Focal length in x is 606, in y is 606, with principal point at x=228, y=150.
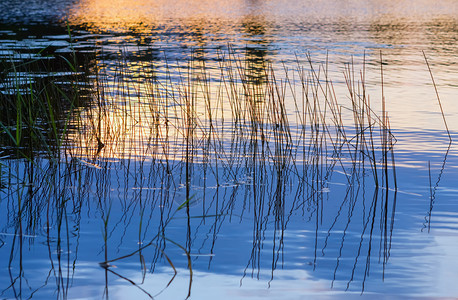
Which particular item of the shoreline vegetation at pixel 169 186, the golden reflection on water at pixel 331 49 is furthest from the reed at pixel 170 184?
the golden reflection on water at pixel 331 49

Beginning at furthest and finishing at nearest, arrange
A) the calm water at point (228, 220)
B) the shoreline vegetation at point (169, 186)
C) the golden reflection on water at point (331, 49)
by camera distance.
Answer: the golden reflection on water at point (331, 49)
the shoreline vegetation at point (169, 186)
the calm water at point (228, 220)

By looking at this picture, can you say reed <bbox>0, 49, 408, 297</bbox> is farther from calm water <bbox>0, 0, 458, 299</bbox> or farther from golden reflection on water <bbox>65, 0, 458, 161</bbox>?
golden reflection on water <bbox>65, 0, 458, 161</bbox>

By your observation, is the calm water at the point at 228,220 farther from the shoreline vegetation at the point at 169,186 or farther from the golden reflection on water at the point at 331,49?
the golden reflection on water at the point at 331,49

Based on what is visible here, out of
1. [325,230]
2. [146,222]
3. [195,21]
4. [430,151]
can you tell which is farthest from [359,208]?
[195,21]

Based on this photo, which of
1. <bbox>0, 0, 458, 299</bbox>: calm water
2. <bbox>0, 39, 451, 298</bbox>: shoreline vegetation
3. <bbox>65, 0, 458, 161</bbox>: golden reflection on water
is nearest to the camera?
<bbox>0, 0, 458, 299</bbox>: calm water

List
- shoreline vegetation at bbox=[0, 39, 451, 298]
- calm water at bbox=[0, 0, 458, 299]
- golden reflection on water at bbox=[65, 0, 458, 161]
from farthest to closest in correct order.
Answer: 1. golden reflection on water at bbox=[65, 0, 458, 161]
2. shoreline vegetation at bbox=[0, 39, 451, 298]
3. calm water at bbox=[0, 0, 458, 299]

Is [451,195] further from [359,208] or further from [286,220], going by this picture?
[286,220]

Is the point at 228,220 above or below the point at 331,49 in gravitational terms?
above

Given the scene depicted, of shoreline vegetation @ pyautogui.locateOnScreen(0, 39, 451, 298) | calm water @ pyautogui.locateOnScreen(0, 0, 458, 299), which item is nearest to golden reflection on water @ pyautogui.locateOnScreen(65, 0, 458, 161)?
calm water @ pyautogui.locateOnScreen(0, 0, 458, 299)

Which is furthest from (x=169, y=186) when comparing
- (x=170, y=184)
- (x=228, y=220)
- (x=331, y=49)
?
(x=331, y=49)

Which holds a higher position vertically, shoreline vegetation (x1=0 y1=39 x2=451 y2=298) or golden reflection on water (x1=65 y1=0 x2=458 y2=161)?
shoreline vegetation (x1=0 y1=39 x2=451 y2=298)

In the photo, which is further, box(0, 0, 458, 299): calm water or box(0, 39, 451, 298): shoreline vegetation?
box(0, 39, 451, 298): shoreline vegetation

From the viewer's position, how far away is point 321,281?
236 cm

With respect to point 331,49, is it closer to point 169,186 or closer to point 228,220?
point 169,186
